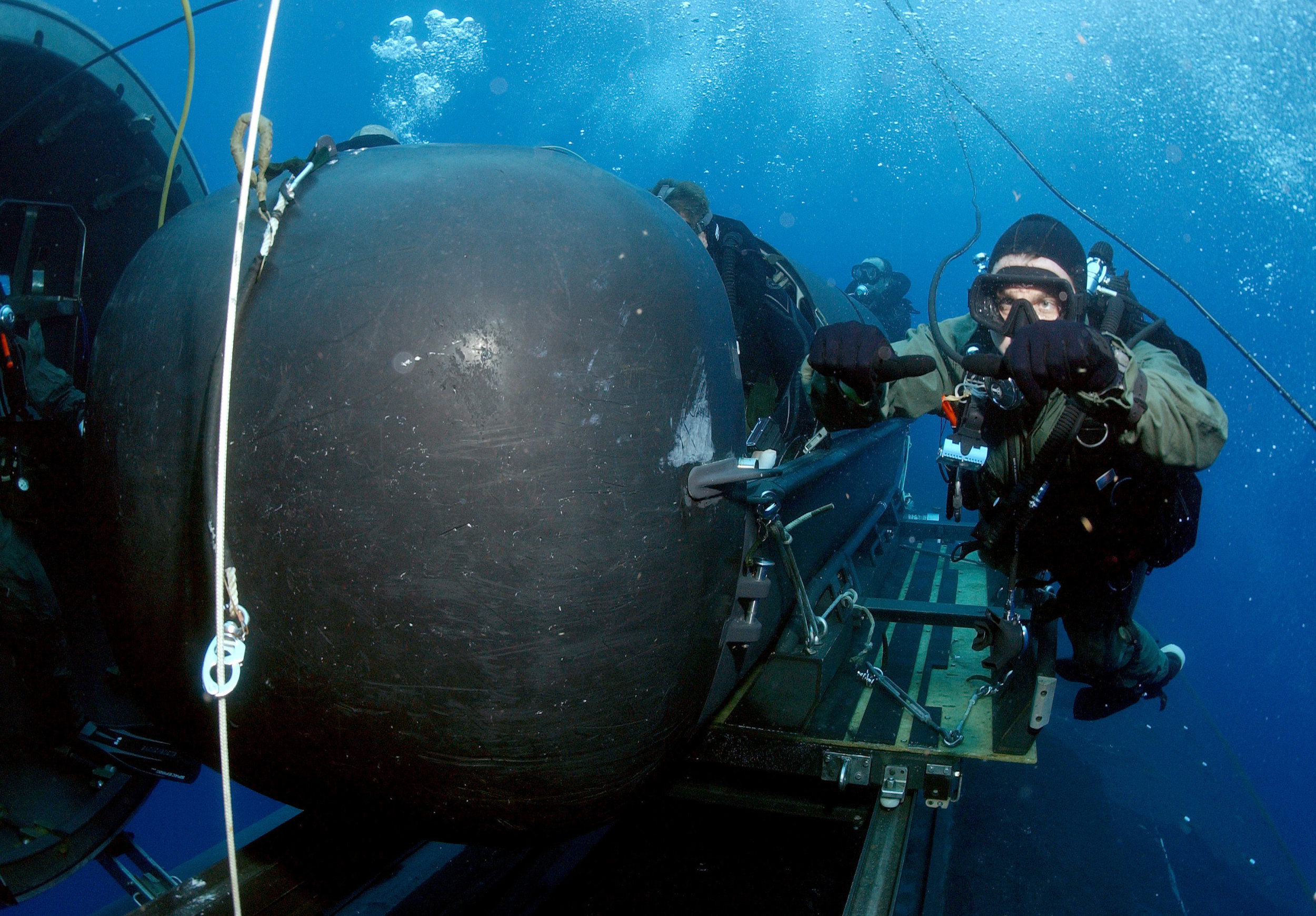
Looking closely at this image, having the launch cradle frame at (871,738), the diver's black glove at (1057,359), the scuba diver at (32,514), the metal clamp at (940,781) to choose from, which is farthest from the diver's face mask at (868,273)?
the scuba diver at (32,514)

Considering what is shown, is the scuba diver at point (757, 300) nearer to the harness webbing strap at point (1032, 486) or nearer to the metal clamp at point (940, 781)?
the harness webbing strap at point (1032, 486)

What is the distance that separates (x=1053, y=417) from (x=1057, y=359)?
0.72 meters

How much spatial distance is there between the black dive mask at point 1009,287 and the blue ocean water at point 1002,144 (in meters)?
3.36

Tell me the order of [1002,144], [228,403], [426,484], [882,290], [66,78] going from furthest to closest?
[1002,144]
[882,290]
[66,78]
[426,484]
[228,403]

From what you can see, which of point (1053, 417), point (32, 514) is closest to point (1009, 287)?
point (1053, 417)

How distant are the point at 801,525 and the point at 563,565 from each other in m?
1.36

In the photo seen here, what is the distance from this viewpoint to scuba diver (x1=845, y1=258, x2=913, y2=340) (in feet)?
24.9

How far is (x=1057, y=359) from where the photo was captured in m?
1.67

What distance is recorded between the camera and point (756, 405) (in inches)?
144

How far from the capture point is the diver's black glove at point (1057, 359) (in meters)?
1.66

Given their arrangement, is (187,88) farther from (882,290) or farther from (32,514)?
(882,290)

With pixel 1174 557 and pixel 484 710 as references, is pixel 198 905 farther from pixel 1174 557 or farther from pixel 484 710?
pixel 1174 557

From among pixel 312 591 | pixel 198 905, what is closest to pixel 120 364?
pixel 312 591

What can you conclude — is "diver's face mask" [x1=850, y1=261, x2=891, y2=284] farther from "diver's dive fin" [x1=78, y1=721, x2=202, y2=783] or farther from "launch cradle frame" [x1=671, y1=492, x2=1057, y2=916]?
"diver's dive fin" [x1=78, y1=721, x2=202, y2=783]
